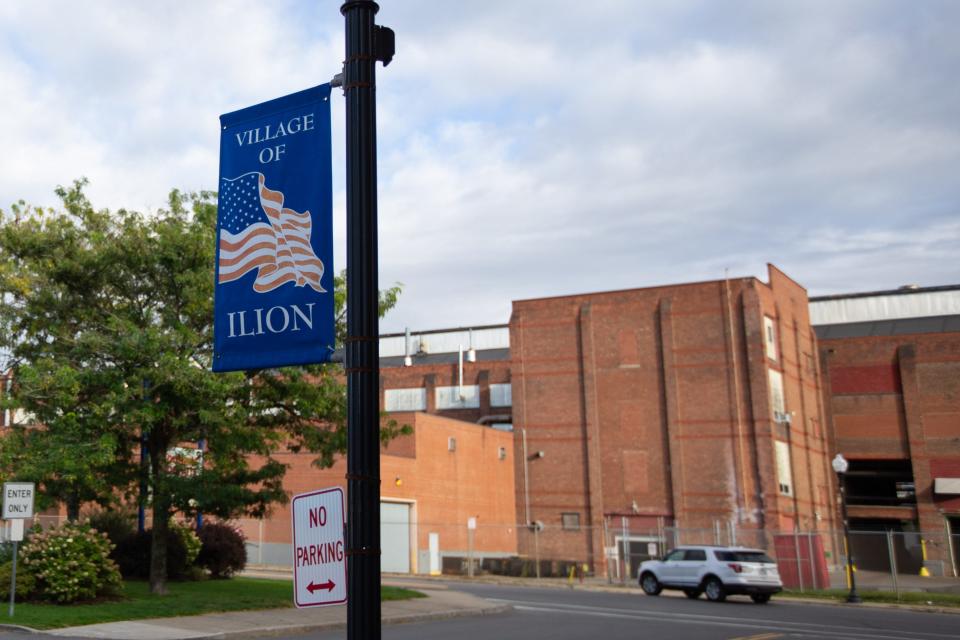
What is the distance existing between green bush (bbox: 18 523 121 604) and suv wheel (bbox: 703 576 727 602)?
707 inches

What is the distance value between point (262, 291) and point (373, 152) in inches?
43.4

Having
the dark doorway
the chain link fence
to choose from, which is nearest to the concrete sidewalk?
the chain link fence

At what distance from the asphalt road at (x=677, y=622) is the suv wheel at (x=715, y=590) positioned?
1.82 feet

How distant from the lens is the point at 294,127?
5.72 metres

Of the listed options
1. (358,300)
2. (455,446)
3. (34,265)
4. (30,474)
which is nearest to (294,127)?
(358,300)

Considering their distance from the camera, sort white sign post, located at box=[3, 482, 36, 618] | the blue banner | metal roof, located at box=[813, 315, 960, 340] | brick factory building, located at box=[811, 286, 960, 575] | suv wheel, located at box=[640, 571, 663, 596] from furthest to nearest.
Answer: metal roof, located at box=[813, 315, 960, 340] < brick factory building, located at box=[811, 286, 960, 575] < suv wheel, located at box=[640, 571, 663, 596] < white sign post, located at box=[3, 482, 36, 618] < the blue banner

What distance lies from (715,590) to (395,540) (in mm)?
21302

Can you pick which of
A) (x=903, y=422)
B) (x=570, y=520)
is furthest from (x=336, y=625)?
(x=903, y=422)

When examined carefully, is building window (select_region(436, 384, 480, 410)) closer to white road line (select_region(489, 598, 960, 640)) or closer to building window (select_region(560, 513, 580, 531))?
building window (select_region(560, 513, 580, 531))

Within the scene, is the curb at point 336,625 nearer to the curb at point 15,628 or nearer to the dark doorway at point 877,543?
the curb at point 15,628

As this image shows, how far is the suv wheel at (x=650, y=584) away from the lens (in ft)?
107

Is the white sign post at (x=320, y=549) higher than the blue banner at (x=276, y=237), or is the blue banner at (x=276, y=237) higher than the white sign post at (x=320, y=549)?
the blue banner at (x=276, y=237)

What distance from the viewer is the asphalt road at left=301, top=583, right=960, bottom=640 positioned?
18.8 meters

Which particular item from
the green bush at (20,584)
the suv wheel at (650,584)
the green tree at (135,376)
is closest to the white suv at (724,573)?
the suv wheel at (650,584)
